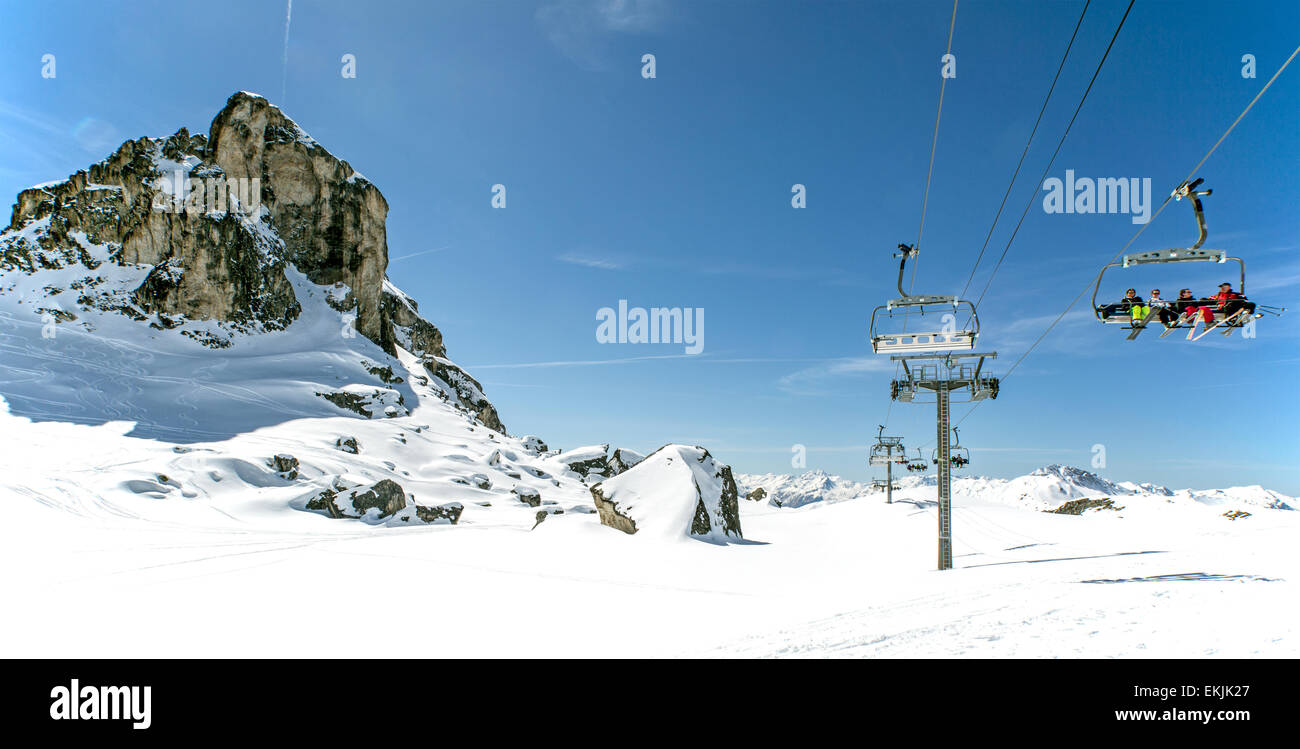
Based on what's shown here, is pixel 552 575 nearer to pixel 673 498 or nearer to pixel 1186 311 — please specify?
pixel 673 498

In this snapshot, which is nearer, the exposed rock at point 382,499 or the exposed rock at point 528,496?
the exposed rock at point 382,499

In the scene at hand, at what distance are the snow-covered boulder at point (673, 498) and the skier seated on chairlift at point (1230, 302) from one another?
1490cm

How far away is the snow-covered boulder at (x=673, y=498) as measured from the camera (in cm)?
1891

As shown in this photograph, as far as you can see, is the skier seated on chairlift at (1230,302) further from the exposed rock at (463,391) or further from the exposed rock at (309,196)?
the exposed rock at (309,196)

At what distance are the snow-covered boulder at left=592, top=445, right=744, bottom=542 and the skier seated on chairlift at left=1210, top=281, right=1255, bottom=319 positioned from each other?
14.9m

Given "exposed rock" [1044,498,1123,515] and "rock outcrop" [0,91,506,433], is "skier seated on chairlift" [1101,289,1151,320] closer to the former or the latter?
"exposed rock" [1044,498,1123,515]

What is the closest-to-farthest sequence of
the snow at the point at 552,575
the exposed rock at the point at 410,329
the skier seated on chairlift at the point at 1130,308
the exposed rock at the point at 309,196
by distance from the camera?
the snow at the point at 552,575, the skier seated on chairlift at the point at 1130,308, the exposed rock at the point at 309,196, the exposed rock at the point at 410,329

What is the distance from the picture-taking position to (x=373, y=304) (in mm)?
88938

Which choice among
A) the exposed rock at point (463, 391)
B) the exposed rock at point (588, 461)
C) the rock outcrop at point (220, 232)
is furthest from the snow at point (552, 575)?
the exposed rock at point (463, 391)

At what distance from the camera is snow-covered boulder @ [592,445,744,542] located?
62.0 feet

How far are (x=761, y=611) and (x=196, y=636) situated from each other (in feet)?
28.6

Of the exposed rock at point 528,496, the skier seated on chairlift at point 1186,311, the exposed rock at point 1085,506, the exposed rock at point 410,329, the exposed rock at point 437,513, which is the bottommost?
the exposed rock at point 1085,506
